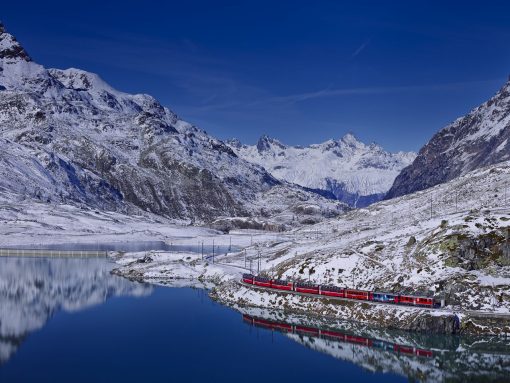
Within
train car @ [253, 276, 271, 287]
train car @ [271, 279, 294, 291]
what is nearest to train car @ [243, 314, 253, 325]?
train car @ [271, 279, 294, 291]

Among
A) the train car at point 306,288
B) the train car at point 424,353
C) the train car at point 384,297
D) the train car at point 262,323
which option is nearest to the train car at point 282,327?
the train car at point 262,323

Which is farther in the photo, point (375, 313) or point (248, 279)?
point (248, 279)

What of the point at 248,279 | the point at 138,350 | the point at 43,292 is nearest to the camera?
the point at 138,350

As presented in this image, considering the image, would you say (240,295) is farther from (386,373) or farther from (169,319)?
(386,373)

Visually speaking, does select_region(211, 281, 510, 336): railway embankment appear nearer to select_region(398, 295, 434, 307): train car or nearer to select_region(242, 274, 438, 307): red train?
select_region(242, 274, 438, 307): red train

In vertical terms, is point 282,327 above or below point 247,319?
below

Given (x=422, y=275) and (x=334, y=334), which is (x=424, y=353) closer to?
(x=334, y=334)

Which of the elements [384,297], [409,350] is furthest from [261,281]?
[409,350]
